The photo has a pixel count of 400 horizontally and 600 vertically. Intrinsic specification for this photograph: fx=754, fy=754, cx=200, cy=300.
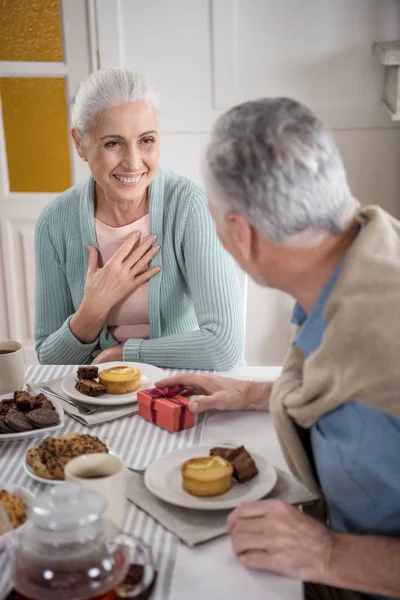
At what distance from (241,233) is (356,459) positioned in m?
0.36

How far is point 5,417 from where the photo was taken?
1384 millimetres

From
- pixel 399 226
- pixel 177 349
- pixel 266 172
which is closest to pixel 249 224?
pixel 266 172

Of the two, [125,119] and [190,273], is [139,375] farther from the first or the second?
[125,119]

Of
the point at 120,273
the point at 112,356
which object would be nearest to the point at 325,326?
the point at 112,356

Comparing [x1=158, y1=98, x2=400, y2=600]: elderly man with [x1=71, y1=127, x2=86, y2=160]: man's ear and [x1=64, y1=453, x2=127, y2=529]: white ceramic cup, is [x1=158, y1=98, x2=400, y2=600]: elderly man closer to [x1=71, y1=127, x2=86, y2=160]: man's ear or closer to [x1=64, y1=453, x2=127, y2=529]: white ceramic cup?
[x1=64, y1=453, x2=127, y2=529]: white ceramic cup

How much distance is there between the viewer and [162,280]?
206cm

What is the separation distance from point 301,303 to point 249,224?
17 cm

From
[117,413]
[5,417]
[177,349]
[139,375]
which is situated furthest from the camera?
[177,349]

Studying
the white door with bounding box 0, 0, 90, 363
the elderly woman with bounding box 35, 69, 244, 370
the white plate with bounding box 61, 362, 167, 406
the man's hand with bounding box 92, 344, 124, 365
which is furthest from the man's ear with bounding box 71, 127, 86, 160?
the white door with bounding box 0, 0, 90, 363

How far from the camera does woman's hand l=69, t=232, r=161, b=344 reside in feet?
6.48

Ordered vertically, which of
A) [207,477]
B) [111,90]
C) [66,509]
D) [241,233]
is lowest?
[207,477]

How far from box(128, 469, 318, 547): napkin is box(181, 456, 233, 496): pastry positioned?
0.03 m

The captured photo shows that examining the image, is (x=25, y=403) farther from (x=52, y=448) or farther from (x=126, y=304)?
(x=126, y=304)

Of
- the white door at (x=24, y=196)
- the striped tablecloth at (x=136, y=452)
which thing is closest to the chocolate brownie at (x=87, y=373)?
the striped tablecloth at (x=136, y=452)
